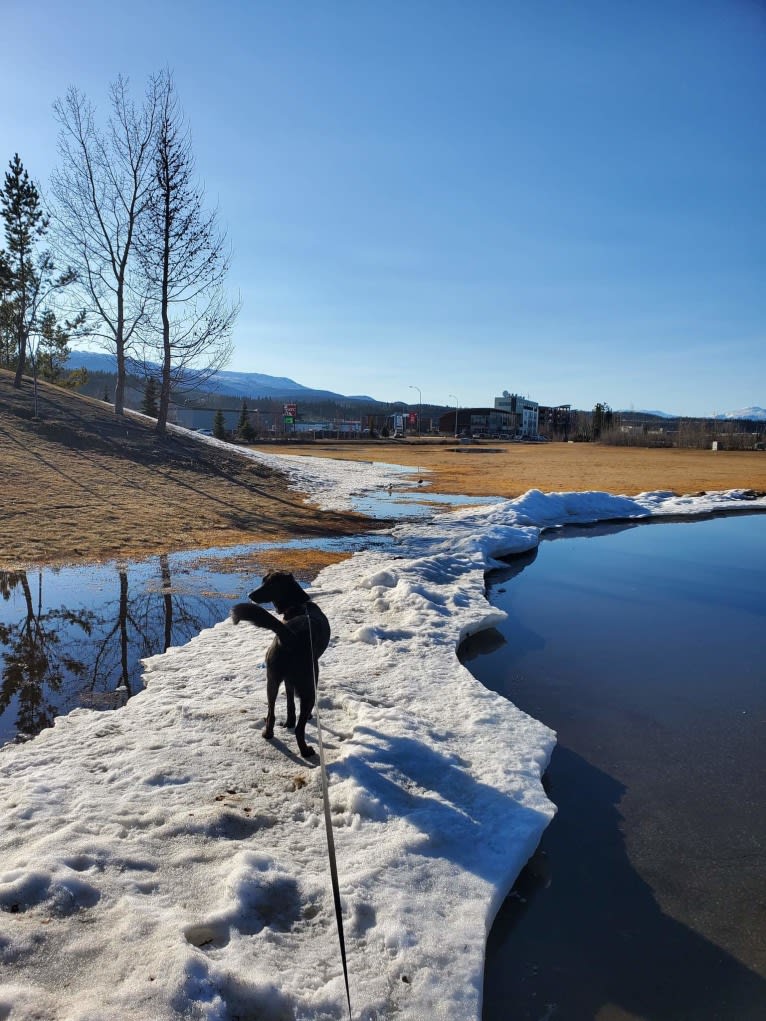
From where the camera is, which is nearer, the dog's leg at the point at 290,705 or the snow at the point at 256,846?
the snow at the point at 256,846

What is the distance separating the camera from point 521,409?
4951 inches

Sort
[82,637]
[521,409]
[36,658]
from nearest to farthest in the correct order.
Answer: [36,658]
[82,637]
[521,409]

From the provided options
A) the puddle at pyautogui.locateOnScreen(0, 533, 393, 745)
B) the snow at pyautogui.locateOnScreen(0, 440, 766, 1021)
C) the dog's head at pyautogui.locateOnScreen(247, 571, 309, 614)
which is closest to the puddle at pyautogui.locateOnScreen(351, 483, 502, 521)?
the puddle at pyautogui.locateOnScreen(0, 533, 393, 745)

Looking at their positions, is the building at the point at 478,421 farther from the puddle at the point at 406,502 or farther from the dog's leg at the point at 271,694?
the dog's leg at the point at 271,694

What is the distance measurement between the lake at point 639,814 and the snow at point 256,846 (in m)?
0.24

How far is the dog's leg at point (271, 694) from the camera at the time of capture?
3973mm

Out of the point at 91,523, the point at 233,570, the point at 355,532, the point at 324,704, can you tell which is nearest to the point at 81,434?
the point at 91,523

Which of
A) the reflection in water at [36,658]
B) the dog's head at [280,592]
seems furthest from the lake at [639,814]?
the reflection in water at [36,658]

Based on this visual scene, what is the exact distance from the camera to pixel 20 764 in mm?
3697

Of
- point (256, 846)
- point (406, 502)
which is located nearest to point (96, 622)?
Answer: point (256, 846)

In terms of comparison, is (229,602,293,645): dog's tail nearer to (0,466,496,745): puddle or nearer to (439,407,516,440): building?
(0,466,496,745): puddle

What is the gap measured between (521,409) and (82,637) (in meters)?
126

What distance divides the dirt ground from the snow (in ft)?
18.7

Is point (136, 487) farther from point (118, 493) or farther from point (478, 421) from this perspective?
point (478, 421)
